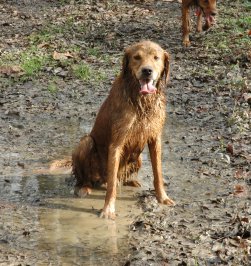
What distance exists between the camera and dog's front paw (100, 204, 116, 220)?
232 inches

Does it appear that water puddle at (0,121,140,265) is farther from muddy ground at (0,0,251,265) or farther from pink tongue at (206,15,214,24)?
pink tongue at (206,15,214,24)

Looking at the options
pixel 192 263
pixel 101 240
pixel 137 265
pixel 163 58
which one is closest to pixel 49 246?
pixel 101 240

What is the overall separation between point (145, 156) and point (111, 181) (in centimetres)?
Result: 181

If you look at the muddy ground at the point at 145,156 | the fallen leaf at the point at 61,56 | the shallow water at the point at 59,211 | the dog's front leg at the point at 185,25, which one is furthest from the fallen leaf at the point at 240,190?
the dog's front leg at the point at 185,25

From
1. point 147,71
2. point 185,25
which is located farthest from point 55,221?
point 185,25

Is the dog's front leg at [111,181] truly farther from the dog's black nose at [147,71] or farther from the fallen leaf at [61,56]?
the fallen leaf at [61,56]

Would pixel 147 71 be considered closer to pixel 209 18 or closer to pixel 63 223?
pixel 63 223

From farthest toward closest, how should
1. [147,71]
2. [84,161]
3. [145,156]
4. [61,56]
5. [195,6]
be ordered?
[195,6]
[61,56]
[145,156]
[84,161]
[147,71]

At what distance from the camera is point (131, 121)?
5.90 meters

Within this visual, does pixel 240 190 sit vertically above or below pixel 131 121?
below

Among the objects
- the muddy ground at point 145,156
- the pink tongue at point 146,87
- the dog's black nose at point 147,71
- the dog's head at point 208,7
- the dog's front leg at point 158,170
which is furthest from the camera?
the dog's head at point 208,7

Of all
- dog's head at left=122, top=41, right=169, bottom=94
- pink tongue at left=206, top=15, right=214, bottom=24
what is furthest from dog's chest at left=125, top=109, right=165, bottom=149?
pink tongue at left=206, top=15, right=214, bottom=24

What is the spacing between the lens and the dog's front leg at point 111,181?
19.5 ft

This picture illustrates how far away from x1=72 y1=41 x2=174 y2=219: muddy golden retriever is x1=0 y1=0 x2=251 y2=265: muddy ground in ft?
1.19
